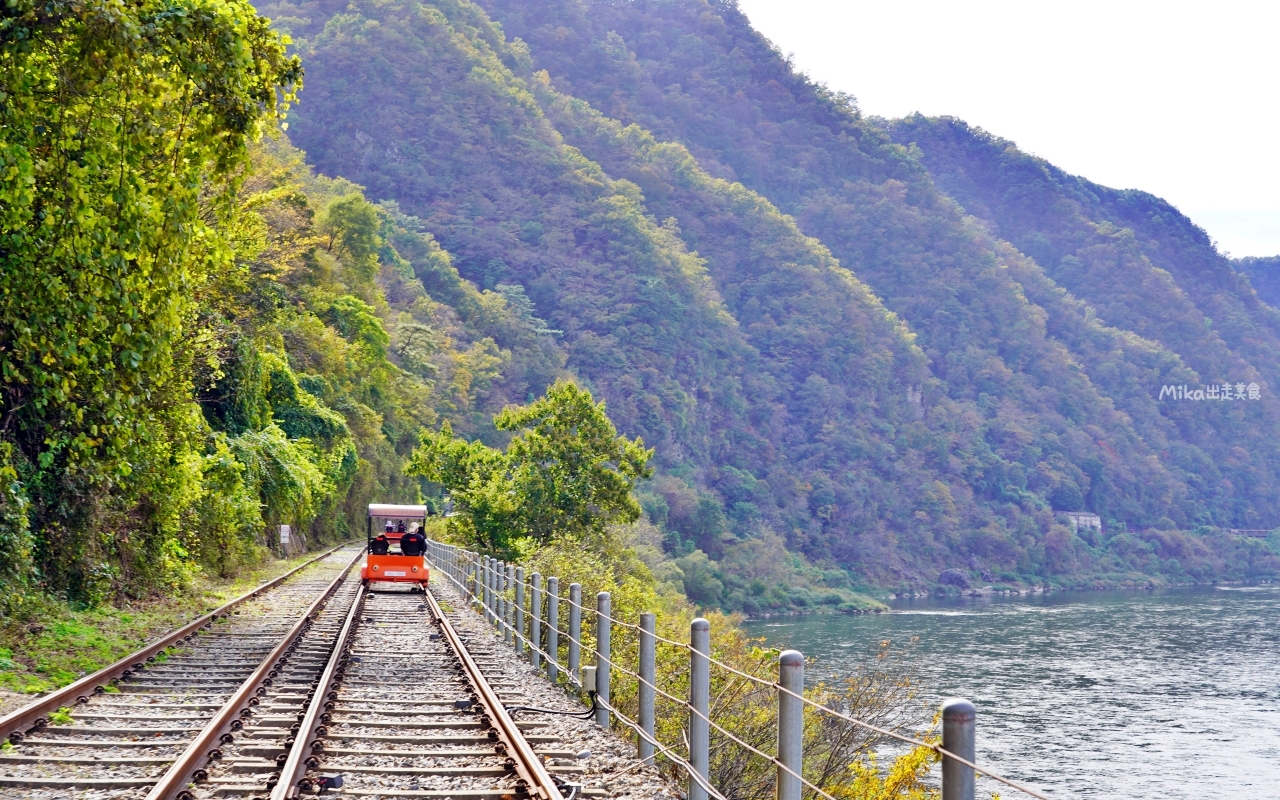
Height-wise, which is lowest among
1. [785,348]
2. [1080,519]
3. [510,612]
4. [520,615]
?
[1080,519]

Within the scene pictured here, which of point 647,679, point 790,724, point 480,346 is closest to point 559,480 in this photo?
point 647,679

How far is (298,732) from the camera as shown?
27.1 ft

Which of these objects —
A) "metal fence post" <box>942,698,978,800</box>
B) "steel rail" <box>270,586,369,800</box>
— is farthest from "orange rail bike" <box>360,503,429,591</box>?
"metal fence post" <box>942,698,978,800</box>

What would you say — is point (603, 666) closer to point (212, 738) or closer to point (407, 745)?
point (407, 745)

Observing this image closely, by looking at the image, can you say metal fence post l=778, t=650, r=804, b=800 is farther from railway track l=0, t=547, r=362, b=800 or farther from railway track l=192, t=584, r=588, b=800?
railway track l=0, t=547, r=362, b=800

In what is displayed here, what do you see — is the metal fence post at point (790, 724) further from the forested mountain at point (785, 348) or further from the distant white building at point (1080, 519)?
the distant white building at point (1080, 519)

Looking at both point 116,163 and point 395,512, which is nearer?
point 116,163

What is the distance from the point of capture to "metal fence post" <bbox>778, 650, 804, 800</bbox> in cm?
546

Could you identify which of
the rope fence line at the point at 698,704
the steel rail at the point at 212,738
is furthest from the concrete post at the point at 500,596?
the steel rail at the point at 212,738

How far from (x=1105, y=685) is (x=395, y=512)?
Answer: 113 feet

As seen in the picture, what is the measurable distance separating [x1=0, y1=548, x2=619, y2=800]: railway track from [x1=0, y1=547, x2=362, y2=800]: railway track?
0.02 meters

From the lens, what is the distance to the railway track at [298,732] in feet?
22.7

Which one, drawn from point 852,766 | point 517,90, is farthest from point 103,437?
point 517,90

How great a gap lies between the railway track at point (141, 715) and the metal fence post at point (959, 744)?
15.4 feet
